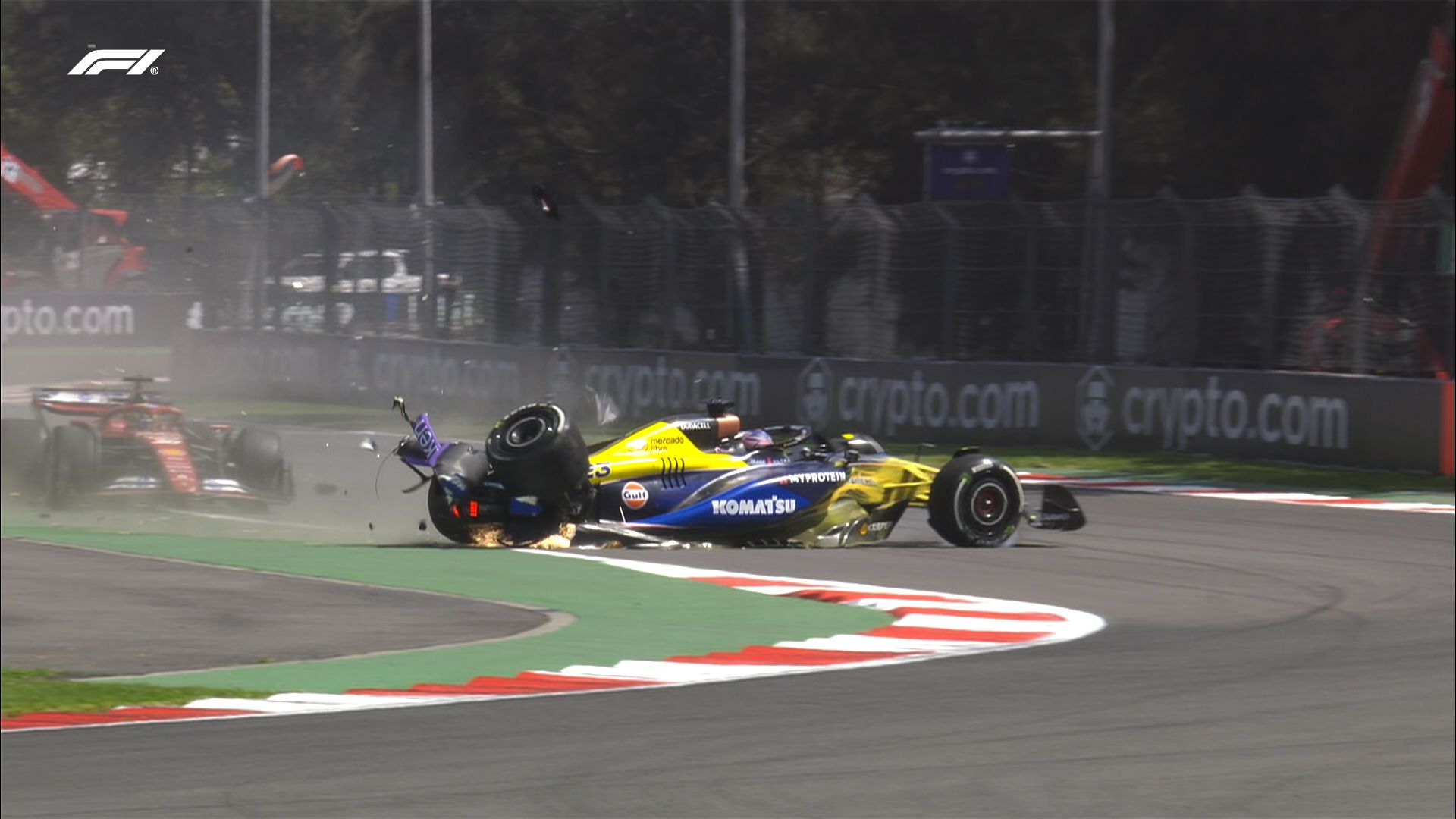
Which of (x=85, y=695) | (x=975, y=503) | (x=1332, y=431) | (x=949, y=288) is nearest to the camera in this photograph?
(x=949, y=288)

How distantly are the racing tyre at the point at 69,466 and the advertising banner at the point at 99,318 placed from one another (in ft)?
0.31

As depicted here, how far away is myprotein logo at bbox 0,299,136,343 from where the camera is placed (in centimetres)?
175

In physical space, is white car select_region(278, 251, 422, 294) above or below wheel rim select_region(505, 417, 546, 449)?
above

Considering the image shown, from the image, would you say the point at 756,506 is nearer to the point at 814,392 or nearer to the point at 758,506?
the point at 758,506

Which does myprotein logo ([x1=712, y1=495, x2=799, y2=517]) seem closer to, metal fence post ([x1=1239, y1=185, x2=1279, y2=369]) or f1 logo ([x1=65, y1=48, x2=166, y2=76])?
metal fence post ([x1=1239, y1=185, x2=1279, y2=369])

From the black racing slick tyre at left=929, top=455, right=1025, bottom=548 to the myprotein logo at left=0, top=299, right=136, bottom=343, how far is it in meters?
1.45

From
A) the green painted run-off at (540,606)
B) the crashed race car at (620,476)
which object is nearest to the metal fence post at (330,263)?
the crashed race car at (620,476)

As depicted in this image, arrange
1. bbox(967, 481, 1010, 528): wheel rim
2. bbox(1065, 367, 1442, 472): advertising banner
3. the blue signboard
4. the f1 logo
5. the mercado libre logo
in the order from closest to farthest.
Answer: the f1 logo, the mercado libre logo, the blue signboard, bbox(967, 481, 1010, 528): wheel rim, bbox(1065, 367, 1442, 472): advertising banner

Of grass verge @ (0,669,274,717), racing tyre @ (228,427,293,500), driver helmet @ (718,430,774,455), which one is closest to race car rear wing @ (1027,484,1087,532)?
driver helmet @ (718,430,774,455)

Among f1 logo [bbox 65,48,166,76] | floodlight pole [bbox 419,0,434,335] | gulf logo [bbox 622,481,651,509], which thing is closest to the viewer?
f1 logo [bbox 65,48,166,76]

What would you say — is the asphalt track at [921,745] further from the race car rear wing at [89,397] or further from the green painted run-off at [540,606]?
the race car rear wing at [89,397]

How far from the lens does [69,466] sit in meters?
1.78

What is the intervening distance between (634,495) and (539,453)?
1.03 metres

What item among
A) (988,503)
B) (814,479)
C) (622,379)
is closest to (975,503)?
(988,503)
